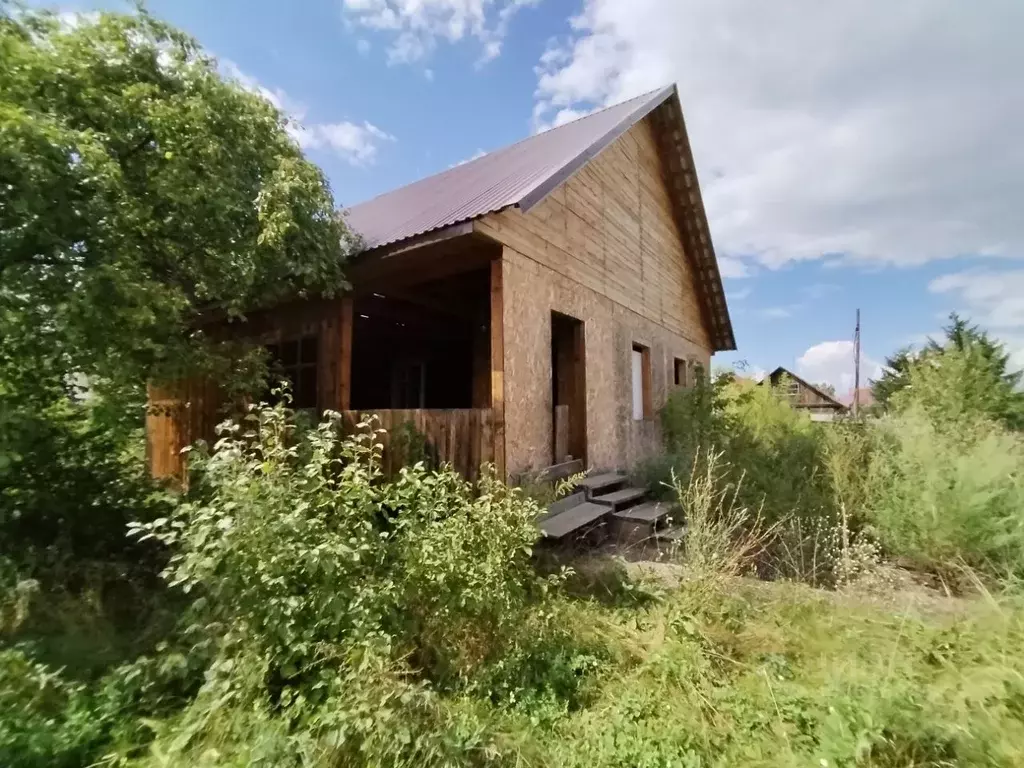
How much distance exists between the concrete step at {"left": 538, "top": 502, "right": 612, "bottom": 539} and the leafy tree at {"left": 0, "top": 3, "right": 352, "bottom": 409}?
3.55 metres

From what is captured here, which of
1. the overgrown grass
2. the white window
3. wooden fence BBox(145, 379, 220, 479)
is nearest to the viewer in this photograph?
the overgrown grass

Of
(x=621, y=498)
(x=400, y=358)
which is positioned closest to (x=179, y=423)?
(x=400, y=358)

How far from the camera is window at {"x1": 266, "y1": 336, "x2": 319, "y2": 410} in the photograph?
7750 millimetres

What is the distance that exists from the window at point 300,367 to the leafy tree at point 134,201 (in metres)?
1.78

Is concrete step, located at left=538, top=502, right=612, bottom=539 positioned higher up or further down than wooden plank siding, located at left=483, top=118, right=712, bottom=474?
further down

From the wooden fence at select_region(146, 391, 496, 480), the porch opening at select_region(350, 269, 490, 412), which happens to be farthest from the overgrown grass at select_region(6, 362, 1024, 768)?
the porch opening at select_region(350, 269, 490, 412)

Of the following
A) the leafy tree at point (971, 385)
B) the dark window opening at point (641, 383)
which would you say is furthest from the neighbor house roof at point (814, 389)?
the dark window opening at point (641, 383)

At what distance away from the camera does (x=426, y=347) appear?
10.9 m

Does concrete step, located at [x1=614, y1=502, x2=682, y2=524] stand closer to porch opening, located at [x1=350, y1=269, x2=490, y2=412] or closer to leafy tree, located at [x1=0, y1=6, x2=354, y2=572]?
porch opening, located at [x1=350, y1=269, x2=490, y2=412]

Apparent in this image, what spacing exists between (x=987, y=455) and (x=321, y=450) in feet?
22.8

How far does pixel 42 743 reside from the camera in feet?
8.98

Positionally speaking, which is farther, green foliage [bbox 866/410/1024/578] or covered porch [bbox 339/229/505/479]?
covered porch [bbox 339/229/505/479]

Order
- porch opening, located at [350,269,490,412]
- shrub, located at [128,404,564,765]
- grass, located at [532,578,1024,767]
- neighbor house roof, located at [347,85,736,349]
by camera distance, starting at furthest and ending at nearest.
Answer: porch opening, located at [350,269,490,412], neighbor house roof, located at [347,85,736,349], shrub, located at [128,404,564,765], grass, located at [532,578,1024,767]

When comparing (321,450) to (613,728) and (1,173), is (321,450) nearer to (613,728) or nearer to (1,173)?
(613,728)
